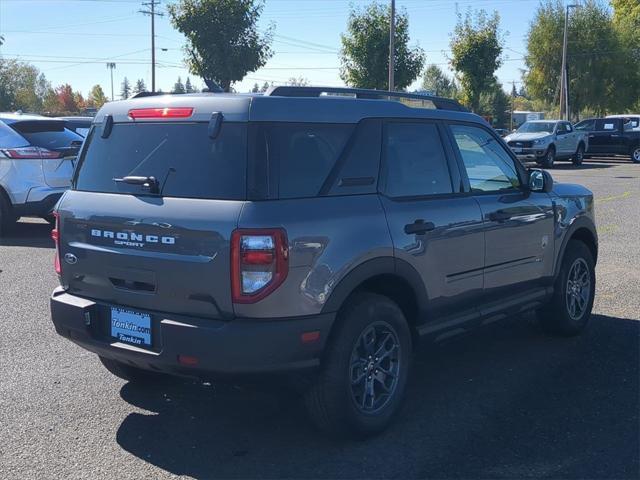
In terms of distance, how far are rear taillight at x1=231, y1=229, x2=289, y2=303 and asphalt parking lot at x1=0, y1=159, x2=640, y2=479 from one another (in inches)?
38.2

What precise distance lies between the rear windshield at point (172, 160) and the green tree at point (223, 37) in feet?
95.3

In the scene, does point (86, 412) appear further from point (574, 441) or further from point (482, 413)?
point (574, 441)

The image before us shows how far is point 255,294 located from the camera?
3.92 m

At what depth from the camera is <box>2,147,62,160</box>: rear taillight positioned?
11.3m

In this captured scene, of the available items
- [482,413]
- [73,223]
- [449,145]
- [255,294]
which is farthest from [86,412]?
[449,145]

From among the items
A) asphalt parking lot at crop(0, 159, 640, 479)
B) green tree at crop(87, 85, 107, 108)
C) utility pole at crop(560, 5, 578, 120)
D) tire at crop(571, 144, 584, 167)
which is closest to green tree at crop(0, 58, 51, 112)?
green tree at crop(87, 85, 107, 108)

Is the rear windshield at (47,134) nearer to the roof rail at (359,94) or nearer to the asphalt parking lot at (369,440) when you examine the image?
the asphalt parking lot at (369,440)

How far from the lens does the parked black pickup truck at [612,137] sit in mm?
31938

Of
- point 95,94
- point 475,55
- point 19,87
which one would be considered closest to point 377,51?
point 475,55

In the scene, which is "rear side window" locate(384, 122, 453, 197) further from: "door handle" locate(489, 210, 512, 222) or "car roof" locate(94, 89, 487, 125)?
"door handle" locate(489, 210, 512, 222)

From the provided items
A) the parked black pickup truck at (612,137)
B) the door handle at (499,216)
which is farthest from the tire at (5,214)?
the parked black pickup truck at (612,137)

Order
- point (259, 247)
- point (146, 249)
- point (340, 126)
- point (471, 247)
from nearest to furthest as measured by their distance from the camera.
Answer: point (259, 247)
point (146, 249)
point (340, 126)
point (471, 247)

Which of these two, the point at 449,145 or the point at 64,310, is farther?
the point at 449,145

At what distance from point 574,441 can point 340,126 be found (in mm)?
2235
